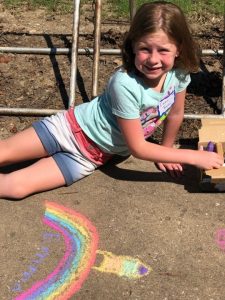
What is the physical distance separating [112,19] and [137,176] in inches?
98.4

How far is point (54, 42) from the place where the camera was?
457cm

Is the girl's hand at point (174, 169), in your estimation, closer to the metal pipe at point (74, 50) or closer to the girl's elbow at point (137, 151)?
the girl's elbow at point (137, 151)

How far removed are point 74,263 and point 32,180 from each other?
1.99 feet

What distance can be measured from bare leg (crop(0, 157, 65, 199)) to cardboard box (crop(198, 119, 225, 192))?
32.2 inches

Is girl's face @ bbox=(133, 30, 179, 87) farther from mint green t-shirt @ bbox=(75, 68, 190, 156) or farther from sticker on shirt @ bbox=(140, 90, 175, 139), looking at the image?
sticker on shirt @ bbox=(140, 90, 175, 139)

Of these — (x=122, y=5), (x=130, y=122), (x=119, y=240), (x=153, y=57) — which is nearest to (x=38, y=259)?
(x=119, y=240)

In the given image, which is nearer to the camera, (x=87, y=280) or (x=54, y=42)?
(x=87, y=280)

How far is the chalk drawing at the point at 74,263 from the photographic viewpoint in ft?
7.37

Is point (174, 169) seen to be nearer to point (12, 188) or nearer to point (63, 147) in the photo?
point (63, 147)

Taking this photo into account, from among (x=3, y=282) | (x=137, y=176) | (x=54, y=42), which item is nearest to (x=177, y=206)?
(x=137, y=176)

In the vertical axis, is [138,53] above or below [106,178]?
above

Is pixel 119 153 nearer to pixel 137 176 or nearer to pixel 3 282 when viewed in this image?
pixel 137 176

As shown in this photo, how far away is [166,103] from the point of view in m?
2.75

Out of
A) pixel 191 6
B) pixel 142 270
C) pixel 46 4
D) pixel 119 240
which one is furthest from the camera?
pixel 46 4
